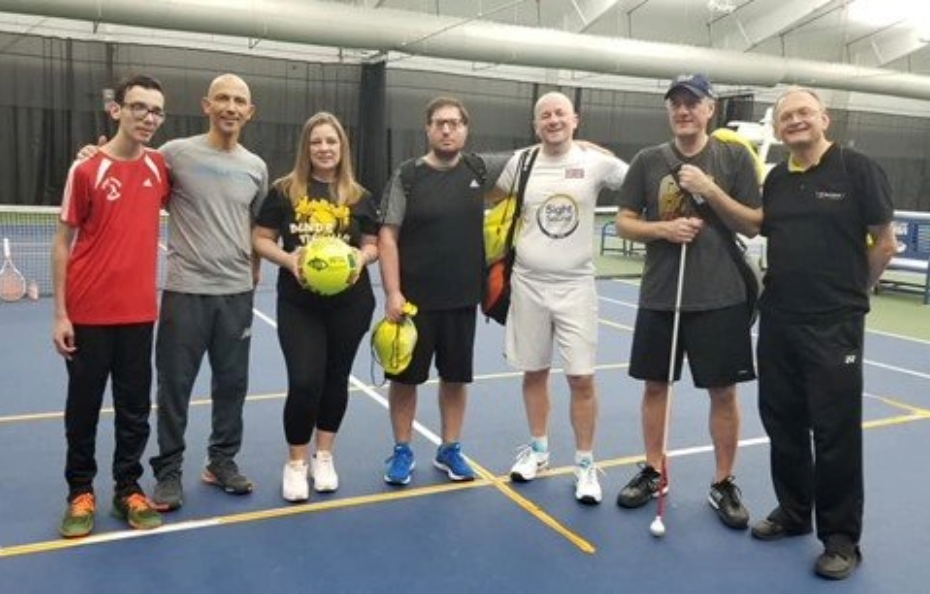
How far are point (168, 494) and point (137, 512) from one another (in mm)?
220

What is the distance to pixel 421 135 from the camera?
18.8m

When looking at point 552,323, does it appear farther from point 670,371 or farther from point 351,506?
point 351,506

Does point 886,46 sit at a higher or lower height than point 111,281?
higher

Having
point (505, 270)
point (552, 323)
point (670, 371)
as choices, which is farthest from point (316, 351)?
point (670, 371)

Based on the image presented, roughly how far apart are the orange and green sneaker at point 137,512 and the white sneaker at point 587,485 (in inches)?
73.0

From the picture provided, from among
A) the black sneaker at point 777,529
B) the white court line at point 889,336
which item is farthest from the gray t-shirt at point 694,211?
the white court line at point 889,336

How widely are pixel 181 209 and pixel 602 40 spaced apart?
1291 centimetres

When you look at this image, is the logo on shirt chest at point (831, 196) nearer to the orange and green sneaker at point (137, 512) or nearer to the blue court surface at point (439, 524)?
the blue court surface at point (439, 524)

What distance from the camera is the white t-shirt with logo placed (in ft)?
12.0

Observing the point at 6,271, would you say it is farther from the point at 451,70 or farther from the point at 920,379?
the point at 451,70

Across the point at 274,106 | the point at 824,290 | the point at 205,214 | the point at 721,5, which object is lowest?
the point at 824,290

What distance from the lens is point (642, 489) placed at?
3.72 m

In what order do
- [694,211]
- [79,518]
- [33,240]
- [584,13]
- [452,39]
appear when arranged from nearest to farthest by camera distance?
[79,518], [694,211], [33,240], [452,39], [584,13]

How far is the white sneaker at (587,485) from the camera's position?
3703 mm
